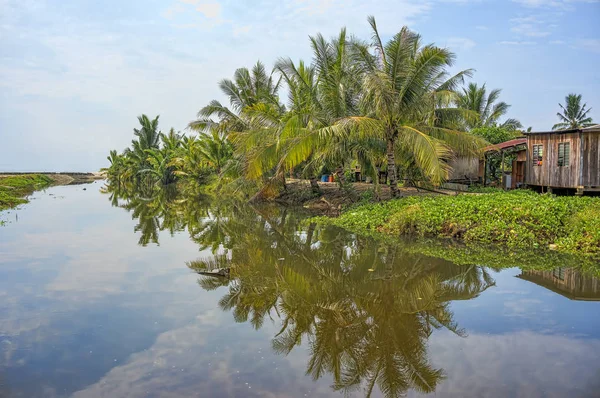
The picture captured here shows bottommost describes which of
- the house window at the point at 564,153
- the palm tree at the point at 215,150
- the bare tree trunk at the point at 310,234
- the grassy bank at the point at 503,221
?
the bare tree trunk at the point at 310,234

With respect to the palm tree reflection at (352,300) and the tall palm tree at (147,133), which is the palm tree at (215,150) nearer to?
the tall palm tree at (147,133)

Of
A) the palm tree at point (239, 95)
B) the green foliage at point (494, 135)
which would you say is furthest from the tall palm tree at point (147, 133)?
the green foliage at point (494, 135)

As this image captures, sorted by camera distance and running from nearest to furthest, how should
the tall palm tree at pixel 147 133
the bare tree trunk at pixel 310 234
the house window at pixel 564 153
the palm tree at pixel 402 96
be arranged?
the bare tree trunk at pixel 310 234, the palm tree at pixel 402 96, the house window at pixel 564 153, the tall palm tree at pixel 147 133

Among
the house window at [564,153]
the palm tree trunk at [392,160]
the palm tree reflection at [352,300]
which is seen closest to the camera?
the palm tree reflection at [352,300]

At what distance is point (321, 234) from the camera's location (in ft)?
44.0

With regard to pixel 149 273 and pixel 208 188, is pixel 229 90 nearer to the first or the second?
pixel 208 188

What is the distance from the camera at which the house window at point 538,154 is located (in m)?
17.3

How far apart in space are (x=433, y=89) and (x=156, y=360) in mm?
14057

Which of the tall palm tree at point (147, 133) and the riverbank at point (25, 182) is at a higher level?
the tall palm tree at point (147, 133)

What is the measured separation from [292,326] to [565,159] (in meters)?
14.0

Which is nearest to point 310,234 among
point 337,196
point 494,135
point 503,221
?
point 503,221

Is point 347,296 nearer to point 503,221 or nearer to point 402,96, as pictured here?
point 503,221

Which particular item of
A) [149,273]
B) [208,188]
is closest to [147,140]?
[208,188]

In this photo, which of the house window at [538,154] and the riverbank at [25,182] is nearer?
the house window at [538,154]
